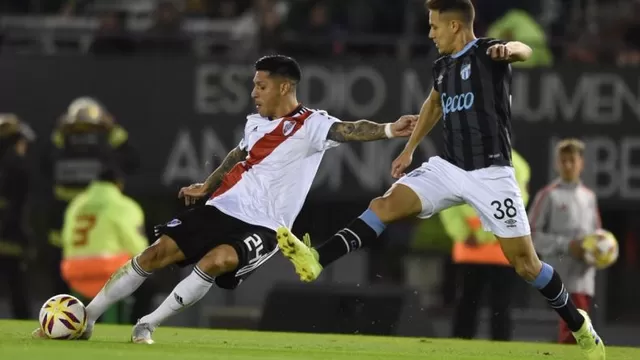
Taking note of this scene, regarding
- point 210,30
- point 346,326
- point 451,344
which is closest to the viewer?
point 451,344

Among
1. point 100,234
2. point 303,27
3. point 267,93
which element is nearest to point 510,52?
point 267,93

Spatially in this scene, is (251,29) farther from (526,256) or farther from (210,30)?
(526,256)

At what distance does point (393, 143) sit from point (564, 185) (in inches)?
150

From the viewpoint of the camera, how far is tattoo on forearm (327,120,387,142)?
10609 millimetres

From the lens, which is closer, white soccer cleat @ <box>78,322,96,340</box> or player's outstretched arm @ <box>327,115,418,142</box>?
player's outstretched arm @ <box>327,115,418,142</box>

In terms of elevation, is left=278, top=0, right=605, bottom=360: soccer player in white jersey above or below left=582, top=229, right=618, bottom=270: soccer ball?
above

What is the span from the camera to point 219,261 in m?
10.5

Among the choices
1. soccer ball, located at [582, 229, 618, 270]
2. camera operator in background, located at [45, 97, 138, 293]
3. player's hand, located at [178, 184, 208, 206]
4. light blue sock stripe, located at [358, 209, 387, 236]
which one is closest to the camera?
light blue sock stripe, located at [358, 209, 387, 236]

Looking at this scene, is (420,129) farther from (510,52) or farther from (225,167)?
(225,167)

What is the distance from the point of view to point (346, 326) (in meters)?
14.0

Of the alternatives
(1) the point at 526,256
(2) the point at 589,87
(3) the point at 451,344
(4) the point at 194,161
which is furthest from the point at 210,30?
(1) the point at 526,256

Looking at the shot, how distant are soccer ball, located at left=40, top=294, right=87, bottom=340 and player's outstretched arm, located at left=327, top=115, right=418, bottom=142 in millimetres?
1960

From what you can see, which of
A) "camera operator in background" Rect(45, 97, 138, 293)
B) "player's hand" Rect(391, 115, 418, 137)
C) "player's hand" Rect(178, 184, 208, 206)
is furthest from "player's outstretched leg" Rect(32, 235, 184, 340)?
"camera operator in background" Rect(45, 97, 138, 293)

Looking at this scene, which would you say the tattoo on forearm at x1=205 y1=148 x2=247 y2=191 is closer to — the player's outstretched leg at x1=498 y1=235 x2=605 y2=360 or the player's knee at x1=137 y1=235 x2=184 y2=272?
the player's knee at x1=137 y1=235 x2=184 y2=272
